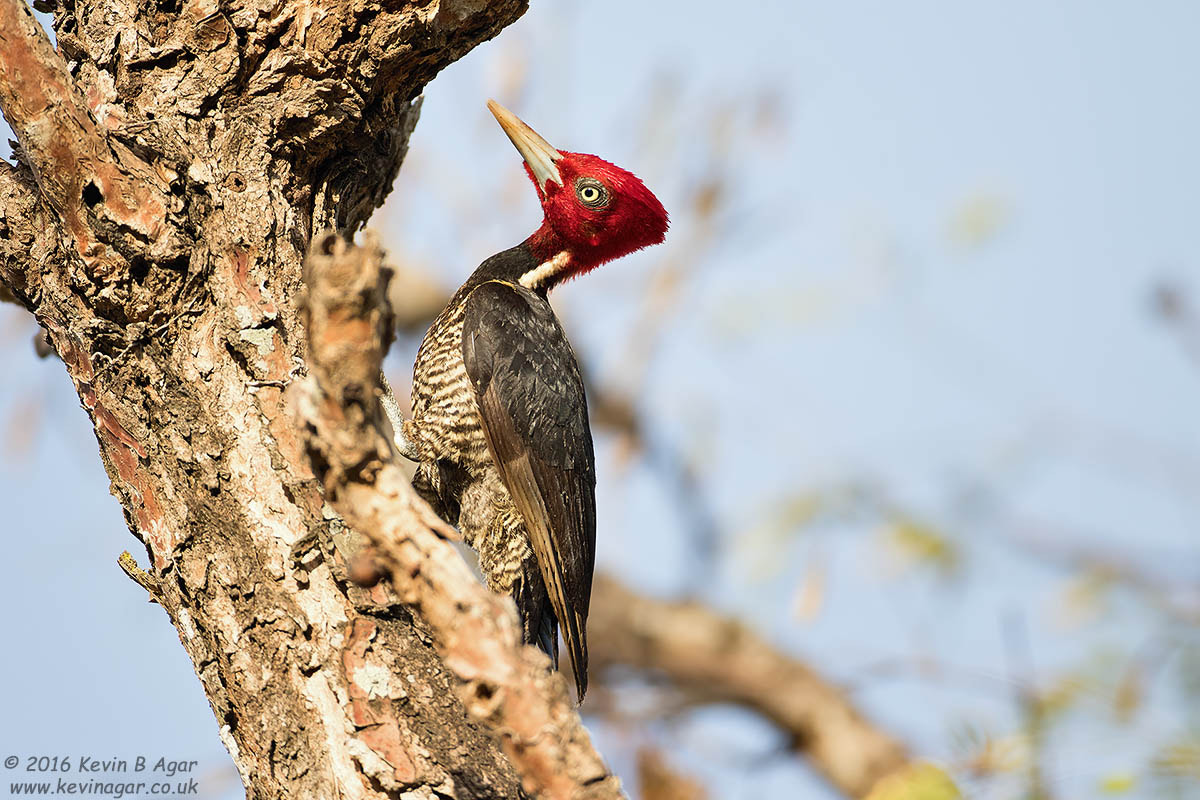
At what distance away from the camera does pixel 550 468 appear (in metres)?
3.75

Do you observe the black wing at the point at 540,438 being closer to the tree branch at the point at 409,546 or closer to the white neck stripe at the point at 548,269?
the white neck stripe at the point at 548,269

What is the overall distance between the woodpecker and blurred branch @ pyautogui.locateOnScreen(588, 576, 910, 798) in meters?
3.20

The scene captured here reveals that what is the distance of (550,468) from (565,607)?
48 centimetres

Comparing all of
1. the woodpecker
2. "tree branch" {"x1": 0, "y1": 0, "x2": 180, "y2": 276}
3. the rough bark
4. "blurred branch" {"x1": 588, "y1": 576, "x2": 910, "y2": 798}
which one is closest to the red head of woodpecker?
the woodpecker

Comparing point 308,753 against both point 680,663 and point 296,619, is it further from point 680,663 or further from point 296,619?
point 680,663

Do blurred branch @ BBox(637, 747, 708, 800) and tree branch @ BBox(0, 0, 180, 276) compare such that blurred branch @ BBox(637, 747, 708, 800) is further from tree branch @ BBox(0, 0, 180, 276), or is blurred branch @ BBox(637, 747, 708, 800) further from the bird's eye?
tree branch @ BBox(0, 0, 180, 276)

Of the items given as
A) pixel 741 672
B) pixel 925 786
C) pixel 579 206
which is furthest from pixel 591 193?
pixel 741 672

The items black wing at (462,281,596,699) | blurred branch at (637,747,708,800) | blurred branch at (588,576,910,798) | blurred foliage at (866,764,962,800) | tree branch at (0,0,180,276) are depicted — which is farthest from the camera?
blurred branch at (588,576,910,798)

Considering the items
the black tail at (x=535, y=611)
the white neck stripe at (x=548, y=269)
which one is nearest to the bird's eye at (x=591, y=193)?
the white neck stripe at (x=548, y=269)

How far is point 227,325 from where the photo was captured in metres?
2.61

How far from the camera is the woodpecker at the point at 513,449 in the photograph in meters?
3.67

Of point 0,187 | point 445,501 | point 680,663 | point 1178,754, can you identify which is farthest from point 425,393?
point 680,663

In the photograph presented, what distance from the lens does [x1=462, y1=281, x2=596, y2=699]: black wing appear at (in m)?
3.63

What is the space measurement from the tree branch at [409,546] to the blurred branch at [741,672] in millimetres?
5230
